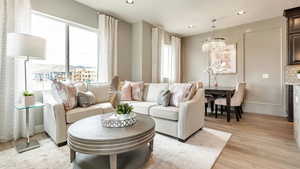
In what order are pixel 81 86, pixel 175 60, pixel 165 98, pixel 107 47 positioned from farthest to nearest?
pixel 175 60 < pixel 107 47 < pixel 81 86 < pixel 165 98

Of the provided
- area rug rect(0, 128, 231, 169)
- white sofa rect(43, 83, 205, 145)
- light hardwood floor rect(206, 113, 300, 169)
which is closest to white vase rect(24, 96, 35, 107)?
white sofa rect(43, 83, 205, 145)

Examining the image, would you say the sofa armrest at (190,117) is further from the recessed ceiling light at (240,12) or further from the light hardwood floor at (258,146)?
the recessed ceiling light at (240,12)

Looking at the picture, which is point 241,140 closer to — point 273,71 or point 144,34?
point 273,71

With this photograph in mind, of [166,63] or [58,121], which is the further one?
[166,63]

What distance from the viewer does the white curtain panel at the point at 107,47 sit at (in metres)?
3.64

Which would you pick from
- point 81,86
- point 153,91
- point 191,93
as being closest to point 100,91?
point 81,86

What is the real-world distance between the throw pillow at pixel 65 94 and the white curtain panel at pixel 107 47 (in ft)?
4.14

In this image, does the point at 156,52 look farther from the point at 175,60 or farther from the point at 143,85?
the point at 143,85

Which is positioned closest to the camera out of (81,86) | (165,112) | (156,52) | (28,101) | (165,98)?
(28,101)

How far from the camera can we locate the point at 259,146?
2.22m

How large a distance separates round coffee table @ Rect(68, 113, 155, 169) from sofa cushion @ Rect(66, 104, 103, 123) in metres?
0.73

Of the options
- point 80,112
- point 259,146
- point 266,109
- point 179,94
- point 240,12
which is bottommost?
point 259,146

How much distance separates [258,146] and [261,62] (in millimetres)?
3002

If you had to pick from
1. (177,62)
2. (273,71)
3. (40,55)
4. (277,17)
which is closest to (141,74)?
(177,62)
